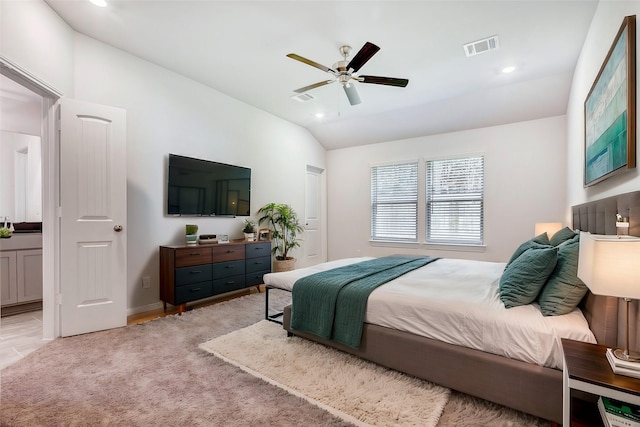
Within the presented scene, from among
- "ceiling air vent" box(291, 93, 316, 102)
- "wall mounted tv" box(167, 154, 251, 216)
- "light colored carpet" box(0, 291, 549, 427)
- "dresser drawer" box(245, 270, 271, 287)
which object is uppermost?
"ceiling air vent" box(291, 93, 316, 102)

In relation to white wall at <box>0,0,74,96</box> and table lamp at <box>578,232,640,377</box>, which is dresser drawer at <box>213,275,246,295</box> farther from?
table lamp at <box>578,232,640,377</box>

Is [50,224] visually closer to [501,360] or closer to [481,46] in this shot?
[501,360]

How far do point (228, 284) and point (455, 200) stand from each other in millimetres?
3988

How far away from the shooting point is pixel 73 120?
9.11ft

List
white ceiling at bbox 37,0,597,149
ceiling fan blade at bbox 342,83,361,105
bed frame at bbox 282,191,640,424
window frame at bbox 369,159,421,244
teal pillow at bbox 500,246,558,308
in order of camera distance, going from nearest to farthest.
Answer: bed frame at bbox 282,191,640,424 < teal pillow at bbox 500,246,558,308 < white ceiling at bbox 37,0,597,149 < ceiling fan blade at bbox 342,83,361,105 < window frame at bbox 369,159,421,244

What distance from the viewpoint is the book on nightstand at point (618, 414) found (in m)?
1.07

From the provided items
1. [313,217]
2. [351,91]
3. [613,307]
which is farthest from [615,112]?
[313,217]

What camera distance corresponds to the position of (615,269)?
1081 mm

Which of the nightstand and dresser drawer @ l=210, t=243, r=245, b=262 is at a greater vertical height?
dresser drawer @ l=210, t=243, r=245, b=262

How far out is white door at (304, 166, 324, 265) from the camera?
19.9 feet

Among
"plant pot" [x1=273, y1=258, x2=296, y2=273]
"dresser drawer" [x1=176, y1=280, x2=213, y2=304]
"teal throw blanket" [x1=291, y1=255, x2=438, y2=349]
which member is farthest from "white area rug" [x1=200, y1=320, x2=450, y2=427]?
"plant pot" [x1=273, y1=258, x2=296, y2=273]

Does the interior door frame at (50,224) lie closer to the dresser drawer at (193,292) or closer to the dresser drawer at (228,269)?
the dresser drawer at (193,292)

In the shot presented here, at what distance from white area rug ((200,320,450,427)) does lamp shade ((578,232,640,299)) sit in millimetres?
1092

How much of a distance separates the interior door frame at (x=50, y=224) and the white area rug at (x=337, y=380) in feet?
4.86
